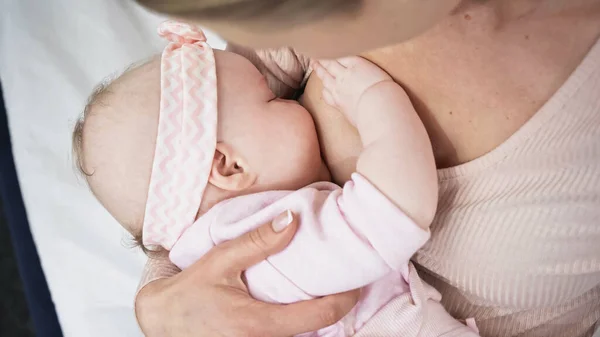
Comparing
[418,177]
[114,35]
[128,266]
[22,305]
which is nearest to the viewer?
[418,177]

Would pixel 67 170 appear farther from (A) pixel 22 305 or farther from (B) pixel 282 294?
(B) pixel 282 294

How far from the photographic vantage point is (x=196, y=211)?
2.56 ft

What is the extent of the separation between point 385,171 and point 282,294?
219 millimetres

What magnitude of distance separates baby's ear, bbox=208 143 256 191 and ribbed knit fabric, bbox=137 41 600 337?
0.25m

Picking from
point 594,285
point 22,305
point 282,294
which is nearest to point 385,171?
point 282,294

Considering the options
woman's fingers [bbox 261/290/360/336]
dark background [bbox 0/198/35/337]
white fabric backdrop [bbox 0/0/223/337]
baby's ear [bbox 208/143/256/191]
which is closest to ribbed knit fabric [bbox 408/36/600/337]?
woman's fingers [bbox 261/290/360/336]

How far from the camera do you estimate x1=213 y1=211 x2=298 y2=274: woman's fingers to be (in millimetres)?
687

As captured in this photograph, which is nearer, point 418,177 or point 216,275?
point 418,177

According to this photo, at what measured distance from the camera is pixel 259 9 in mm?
421

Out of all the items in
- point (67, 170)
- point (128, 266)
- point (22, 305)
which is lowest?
point (22, 305)

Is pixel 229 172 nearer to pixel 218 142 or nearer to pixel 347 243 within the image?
pixel 218 142

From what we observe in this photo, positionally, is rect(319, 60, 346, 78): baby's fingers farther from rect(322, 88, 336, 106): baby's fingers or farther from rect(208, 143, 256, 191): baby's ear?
rect(208, 143, 256, 191): baby's ear

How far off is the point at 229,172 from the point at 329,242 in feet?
0.62

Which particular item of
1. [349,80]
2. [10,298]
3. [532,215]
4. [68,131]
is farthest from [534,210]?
[10,298]
